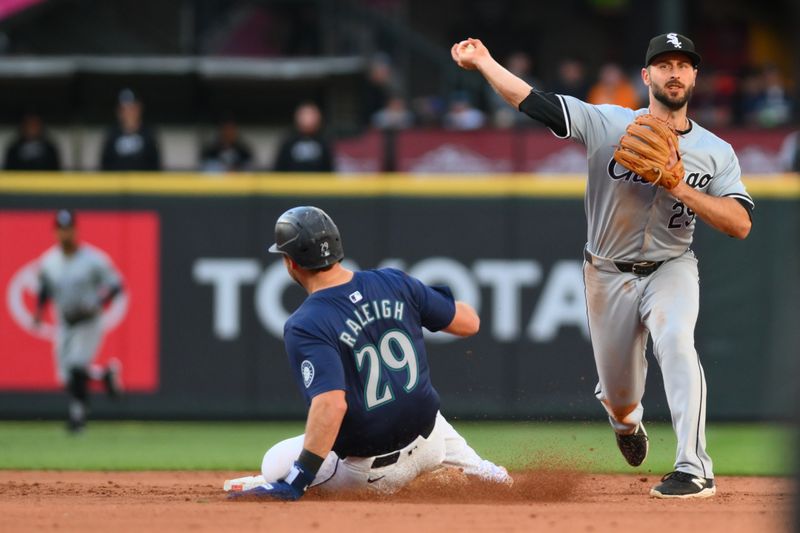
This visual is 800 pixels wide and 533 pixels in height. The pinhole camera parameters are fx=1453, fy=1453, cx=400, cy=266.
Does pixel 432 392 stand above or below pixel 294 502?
above

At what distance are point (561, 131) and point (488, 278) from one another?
5.91m

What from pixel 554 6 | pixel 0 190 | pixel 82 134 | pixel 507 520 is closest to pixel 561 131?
pixel 507 520

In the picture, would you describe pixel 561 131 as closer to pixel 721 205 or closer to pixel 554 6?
pixel 721 205

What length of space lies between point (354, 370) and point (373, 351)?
0.12 meters

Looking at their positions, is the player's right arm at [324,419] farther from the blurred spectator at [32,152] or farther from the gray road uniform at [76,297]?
the blurred spectator at [32,152]

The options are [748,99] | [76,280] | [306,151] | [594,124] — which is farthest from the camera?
[748,99]

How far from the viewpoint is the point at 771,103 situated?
1611cm

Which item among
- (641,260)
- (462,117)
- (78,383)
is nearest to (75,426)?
(78,383)

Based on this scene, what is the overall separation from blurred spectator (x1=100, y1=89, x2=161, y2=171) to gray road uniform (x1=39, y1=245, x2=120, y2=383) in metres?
1.42

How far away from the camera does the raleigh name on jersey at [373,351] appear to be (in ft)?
21.6

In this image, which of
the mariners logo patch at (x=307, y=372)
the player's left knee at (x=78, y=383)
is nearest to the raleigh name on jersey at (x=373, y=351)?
the mariners logo patch at (x=307, y=372)

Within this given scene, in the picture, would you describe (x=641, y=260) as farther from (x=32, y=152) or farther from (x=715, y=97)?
(x=715, y=97)

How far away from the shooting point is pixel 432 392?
6926 mm

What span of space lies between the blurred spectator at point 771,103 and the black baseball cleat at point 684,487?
9.21m
